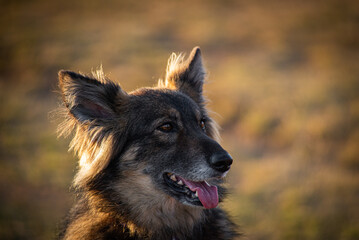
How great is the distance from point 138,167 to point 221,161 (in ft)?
3.26

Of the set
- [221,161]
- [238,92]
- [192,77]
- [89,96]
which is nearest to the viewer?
[221,161]

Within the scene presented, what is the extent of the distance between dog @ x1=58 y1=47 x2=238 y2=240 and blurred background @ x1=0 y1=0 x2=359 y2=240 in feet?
3.79

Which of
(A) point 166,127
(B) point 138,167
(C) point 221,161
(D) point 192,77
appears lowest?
(B) point 138,167

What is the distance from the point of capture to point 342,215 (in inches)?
313

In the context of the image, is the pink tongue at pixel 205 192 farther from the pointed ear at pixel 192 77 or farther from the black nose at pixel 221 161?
the pointed ear at pixel 192 77

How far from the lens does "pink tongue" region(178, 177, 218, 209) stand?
4.02 m

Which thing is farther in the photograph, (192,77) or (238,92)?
(238,92)

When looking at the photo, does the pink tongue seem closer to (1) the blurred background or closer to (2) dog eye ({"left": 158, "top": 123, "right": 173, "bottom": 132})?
(2) dog eye ({"left": 158, "top": 123, "right": 173, "bottom": 132})

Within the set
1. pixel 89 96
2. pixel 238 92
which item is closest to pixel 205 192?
pixel 89 96

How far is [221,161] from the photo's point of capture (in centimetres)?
393

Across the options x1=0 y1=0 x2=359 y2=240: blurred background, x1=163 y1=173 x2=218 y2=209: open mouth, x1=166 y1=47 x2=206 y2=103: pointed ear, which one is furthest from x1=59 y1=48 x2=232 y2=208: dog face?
x1=0 y1=0 x2=359 y2=240: blurred background

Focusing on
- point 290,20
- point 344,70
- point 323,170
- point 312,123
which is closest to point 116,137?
point 323,170

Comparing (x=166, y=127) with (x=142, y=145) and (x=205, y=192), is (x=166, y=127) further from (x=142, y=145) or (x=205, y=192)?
(x=205, y=192)

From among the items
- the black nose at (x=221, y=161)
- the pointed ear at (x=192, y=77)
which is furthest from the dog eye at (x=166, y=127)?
the pointed ear at (x=192, y=77)
